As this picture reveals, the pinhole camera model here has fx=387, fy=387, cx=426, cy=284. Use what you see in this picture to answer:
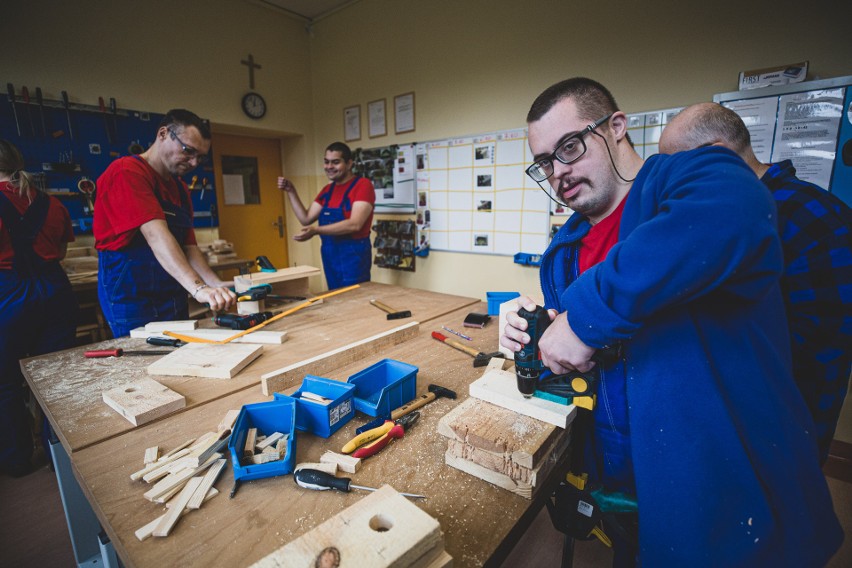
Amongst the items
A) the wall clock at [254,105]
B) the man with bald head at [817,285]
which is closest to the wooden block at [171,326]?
the man with bald head at [817,285]

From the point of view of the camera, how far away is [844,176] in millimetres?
2113

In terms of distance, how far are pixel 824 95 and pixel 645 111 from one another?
89 cm

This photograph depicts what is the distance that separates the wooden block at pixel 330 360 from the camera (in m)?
1.23

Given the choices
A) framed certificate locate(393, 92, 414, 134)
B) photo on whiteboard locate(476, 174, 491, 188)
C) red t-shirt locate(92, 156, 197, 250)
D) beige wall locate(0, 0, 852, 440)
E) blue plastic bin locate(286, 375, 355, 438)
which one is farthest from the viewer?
framed certificate locate(393, 92, 414, 134)

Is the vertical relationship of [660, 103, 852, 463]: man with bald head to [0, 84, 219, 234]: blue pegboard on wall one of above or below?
below

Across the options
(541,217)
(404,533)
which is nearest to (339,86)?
(541,217)

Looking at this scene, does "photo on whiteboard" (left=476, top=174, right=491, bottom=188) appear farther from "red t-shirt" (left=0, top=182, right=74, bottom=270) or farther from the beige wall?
"red t-shirt" (left=0, top=182, right=74, bottom=270)

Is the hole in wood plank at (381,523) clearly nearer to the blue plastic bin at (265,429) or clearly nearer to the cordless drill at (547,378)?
the blue plastic bin at (265,429)

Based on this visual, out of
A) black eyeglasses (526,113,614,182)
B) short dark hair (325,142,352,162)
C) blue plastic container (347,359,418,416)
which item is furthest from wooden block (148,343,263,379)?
short dark hair (325,142,352,162)

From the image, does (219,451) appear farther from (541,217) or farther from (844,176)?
(844,176)

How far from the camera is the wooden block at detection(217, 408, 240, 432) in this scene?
1.00 m

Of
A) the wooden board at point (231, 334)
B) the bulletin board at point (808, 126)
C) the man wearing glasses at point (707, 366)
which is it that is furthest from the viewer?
the bulletin board at point (808, 126)

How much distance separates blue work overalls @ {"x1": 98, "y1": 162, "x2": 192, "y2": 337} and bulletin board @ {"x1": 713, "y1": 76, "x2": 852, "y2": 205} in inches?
134

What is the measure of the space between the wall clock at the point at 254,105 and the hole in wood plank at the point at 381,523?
4.89 metres
